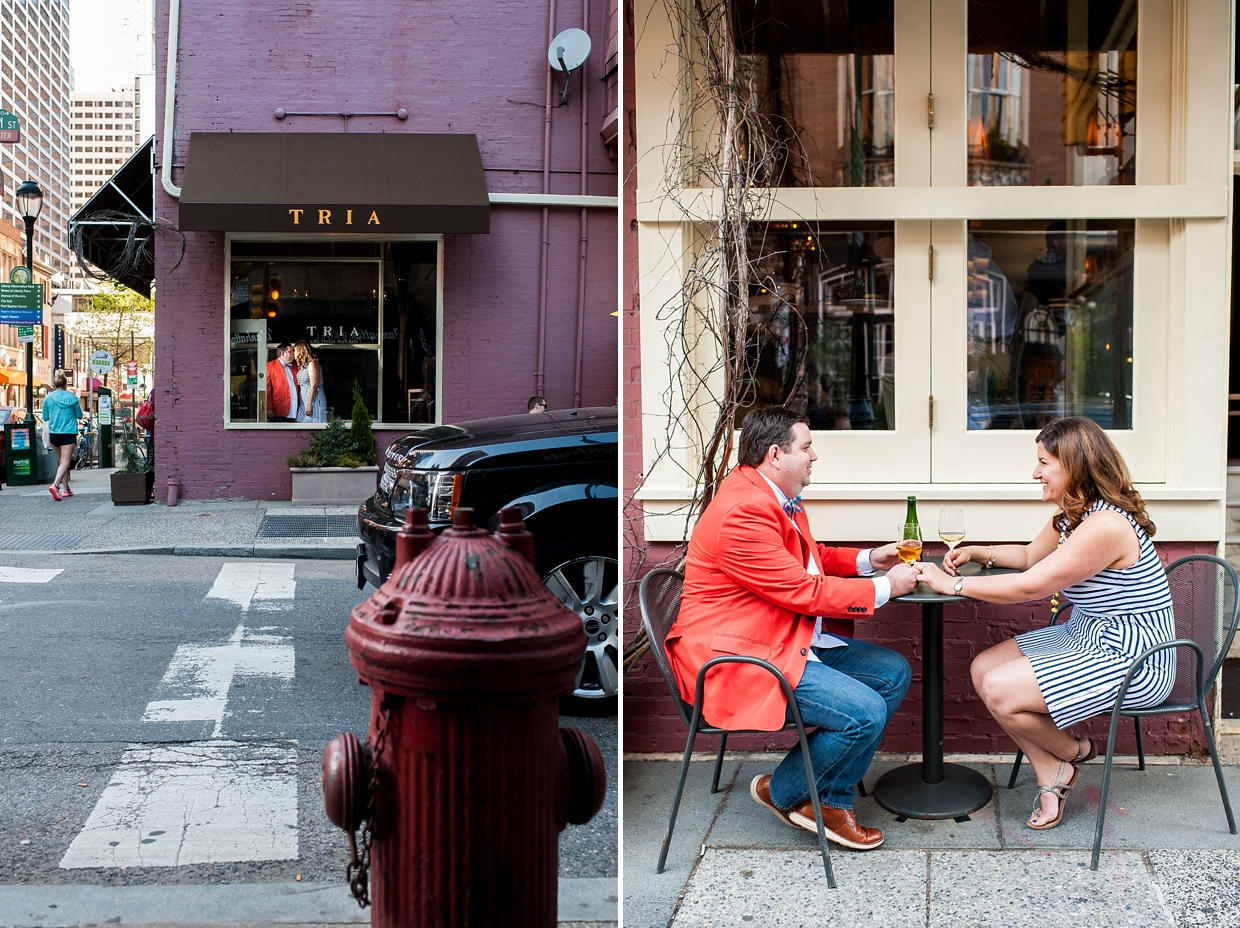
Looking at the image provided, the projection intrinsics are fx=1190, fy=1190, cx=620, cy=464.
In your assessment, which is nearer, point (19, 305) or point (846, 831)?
point (846, 831)

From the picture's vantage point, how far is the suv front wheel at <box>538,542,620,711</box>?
17.5 feet

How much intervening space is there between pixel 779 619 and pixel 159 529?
943 cm

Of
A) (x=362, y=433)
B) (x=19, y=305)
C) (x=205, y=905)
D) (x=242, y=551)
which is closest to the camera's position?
(x=205, y=905)

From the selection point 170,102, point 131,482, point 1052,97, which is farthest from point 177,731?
point 170,102

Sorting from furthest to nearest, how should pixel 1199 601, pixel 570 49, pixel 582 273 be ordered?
pixel 582 273 → pixel 570 49 → pixel 1199 601

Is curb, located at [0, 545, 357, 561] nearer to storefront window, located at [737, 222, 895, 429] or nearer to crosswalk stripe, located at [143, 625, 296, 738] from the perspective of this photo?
crosswalk stripe, located at [143, 625, 296, 738]

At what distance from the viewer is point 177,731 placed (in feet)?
17.4

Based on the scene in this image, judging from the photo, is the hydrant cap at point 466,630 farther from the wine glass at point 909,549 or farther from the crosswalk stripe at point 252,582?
the crosswalk stripe at point 252,582

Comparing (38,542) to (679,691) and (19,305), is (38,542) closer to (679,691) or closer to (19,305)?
(679,691)

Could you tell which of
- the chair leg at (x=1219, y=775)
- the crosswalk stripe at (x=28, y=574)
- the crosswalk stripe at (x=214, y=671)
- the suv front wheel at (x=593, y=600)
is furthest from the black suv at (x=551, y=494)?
the crosswalk stripe at (x=28, y=574)

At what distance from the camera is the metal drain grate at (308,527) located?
11452 mm

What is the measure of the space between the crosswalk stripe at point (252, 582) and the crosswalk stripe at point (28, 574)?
125cm

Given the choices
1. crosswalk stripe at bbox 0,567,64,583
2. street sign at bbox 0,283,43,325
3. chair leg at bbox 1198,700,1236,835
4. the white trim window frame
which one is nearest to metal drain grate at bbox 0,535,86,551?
crosswalk stripe at bbox 0,567,64,583

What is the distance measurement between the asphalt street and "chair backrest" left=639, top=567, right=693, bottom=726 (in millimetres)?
592
